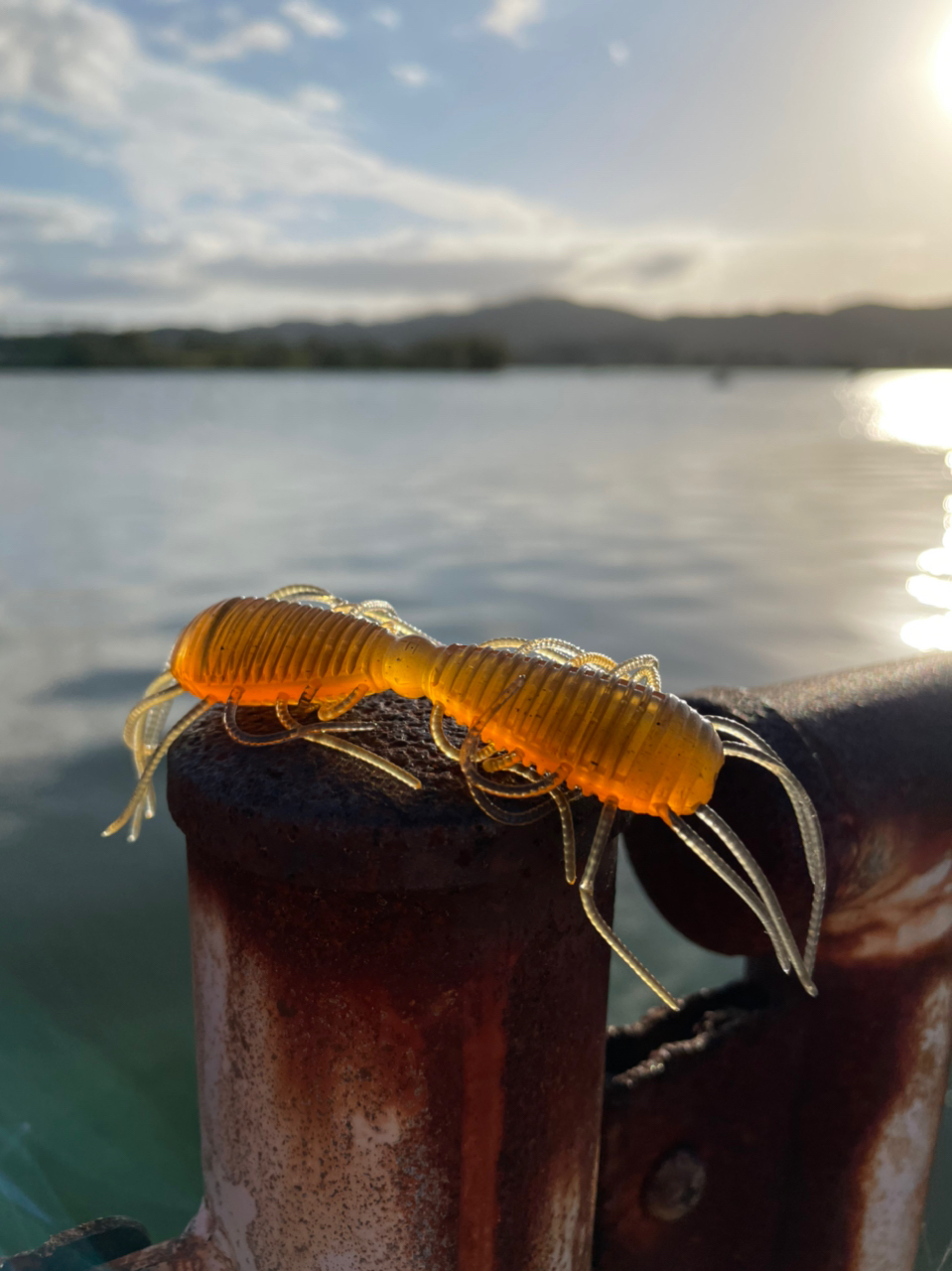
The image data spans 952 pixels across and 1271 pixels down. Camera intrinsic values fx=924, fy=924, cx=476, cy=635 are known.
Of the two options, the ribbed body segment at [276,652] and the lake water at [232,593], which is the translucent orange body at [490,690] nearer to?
the ribbed body segment at [276,652]

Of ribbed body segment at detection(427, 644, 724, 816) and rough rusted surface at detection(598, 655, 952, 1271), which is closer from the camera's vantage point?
ribbed body segment at detection(427, 644, 724, 816)

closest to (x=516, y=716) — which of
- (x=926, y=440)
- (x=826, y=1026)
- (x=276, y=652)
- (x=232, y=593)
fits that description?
(x=276, y=652)

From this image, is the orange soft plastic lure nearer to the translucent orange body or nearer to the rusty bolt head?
the translucent orange body

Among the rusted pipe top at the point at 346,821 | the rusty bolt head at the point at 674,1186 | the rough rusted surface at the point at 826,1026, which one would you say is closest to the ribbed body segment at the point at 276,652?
the rusted pipe top at the point at 346,821

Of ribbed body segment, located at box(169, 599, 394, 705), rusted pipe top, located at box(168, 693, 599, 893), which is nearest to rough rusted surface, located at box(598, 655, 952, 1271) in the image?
rusted pipe top, located at box(168, 693, 599, 893)

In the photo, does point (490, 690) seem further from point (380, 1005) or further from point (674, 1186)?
point (674, 1186)
